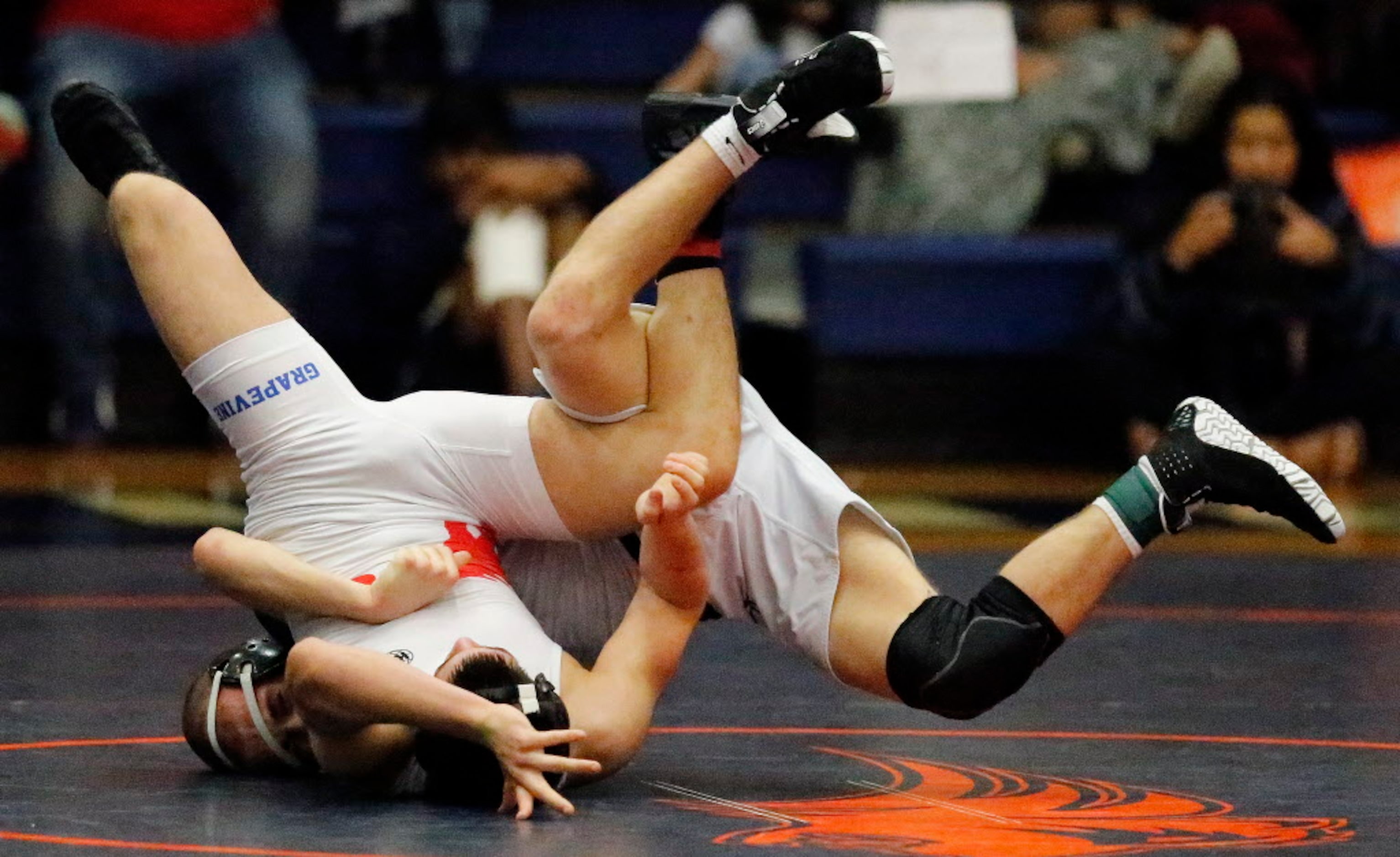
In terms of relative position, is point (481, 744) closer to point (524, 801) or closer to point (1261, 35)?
point (524, 801)

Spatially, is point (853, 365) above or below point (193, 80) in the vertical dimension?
below

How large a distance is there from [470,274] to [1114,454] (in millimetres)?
2042

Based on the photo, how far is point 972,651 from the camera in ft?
10.3

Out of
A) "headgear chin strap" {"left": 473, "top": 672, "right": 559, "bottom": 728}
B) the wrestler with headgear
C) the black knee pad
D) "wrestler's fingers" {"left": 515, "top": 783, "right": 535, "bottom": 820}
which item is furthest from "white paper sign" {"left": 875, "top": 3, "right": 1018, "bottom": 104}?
"wrestler's fingers" {"left": 515, "top": 783, "right": 535, "bottom": 820}

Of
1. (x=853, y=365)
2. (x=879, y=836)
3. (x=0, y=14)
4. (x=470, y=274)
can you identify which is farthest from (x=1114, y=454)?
(x=879, y=836)

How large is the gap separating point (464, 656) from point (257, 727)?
0.35m

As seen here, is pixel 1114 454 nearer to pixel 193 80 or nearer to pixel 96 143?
pixel 193 80

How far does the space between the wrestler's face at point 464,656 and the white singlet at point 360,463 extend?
19 cm

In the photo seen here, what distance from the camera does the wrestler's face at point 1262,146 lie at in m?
6.73

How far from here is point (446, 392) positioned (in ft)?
11.4

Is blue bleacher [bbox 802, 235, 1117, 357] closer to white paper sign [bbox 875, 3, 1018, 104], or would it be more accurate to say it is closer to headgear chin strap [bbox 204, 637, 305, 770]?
white paper sign [bbox 875, 3, 1018, 104]

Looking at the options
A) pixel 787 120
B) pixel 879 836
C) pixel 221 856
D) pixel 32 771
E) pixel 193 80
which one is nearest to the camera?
pixel 221 856

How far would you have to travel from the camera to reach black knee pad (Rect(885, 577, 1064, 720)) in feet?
10.3

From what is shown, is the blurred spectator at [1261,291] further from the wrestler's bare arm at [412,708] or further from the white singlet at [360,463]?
the wrestler's bare arm at [412,708]
